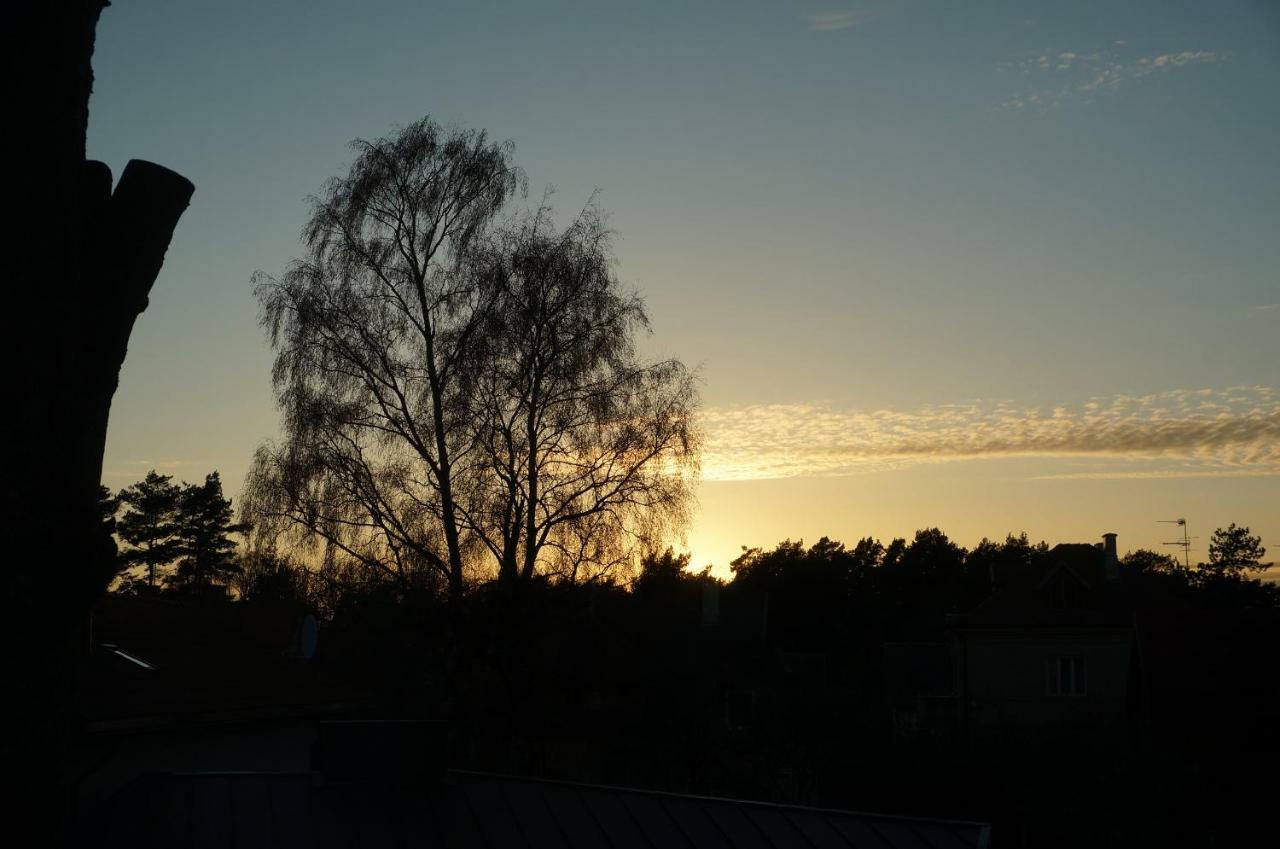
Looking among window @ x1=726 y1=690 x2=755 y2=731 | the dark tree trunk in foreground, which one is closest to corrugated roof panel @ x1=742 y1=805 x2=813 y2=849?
the dark tree trunk in foreground

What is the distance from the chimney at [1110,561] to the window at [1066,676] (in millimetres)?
3607

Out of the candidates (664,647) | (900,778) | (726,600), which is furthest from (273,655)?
(726,600)

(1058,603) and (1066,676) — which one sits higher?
(1058,603)

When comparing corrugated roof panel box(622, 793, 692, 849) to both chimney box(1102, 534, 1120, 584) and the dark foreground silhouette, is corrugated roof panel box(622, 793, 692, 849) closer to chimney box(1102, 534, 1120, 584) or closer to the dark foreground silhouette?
the dark foreground silhouette

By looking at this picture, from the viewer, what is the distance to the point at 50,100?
12.6ft

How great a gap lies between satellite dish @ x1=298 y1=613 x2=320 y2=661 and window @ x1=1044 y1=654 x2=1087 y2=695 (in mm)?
23882

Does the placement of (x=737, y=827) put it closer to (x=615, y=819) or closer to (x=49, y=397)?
(x=615, y=819)

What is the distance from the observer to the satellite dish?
1973cm

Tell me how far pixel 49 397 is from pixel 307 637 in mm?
17062

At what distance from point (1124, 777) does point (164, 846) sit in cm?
1955

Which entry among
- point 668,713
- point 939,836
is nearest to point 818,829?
point 939,836

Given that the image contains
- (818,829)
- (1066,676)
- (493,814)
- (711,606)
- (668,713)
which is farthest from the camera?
(711,606)

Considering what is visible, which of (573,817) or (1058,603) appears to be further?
(1058,603)

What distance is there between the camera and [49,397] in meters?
3.74
